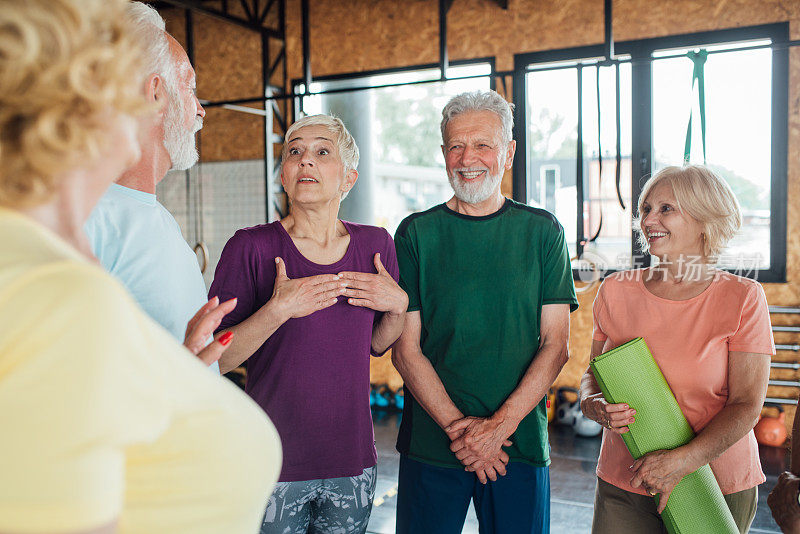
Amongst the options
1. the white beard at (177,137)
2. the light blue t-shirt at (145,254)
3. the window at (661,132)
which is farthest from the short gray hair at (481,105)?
the window at (661,132)

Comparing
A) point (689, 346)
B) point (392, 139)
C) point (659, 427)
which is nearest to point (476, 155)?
point (689, 346)

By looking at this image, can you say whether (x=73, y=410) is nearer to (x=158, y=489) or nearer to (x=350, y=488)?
(x=158, y=489)

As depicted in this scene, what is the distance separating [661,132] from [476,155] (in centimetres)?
377

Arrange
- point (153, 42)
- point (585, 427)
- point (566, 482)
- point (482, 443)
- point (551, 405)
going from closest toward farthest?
point (153, 42), point (482, 443), point (566, 482), point (585, 427), point (551, 405)

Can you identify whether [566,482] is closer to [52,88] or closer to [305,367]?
[305,367]

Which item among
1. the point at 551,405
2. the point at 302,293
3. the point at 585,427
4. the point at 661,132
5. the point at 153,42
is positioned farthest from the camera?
the point at 551,405

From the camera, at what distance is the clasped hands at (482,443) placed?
1877mm

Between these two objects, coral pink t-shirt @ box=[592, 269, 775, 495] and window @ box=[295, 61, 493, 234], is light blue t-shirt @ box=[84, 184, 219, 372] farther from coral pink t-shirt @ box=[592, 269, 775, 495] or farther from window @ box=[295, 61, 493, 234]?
window @ box=[295, 61, 493, 234]

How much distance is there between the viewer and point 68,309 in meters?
0.52

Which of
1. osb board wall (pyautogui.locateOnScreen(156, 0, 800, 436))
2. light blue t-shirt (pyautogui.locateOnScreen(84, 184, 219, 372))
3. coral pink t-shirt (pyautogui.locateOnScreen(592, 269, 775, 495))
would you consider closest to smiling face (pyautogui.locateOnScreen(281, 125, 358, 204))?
light blue t-shirt (pyautogui.locateOnScreen(84, 184, 219, 372))

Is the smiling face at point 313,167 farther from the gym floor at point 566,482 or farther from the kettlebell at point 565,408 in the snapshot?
the kettlebell at point 565,408

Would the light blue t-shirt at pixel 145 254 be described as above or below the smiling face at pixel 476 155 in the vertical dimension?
below

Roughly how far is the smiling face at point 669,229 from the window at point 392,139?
4094mm

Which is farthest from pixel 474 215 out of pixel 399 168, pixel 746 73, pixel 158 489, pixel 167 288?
pixel 399 168
